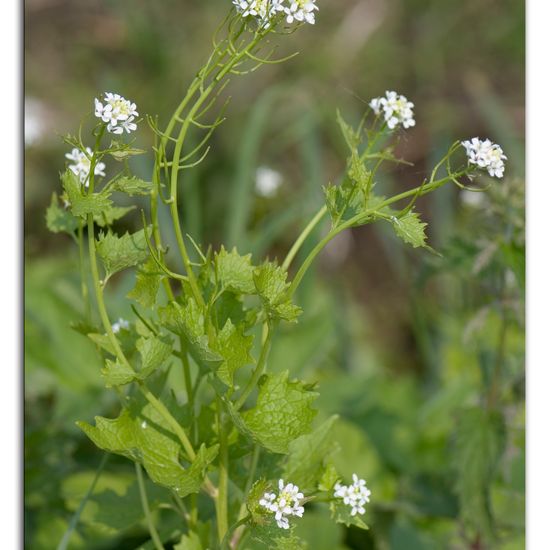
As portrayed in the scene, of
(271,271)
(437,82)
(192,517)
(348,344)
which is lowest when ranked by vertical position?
(192,517)

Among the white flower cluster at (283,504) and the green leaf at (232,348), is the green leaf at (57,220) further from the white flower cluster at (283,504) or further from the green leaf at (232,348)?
the white flower cluster at (283,504)

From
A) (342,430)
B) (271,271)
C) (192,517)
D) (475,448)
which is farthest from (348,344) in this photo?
(271,271)

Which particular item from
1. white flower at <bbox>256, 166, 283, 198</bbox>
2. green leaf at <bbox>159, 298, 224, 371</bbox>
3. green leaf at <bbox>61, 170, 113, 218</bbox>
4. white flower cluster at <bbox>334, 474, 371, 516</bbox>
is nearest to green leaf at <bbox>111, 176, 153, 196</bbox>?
green leaf at <bbox>61, 170, 113, 218</bbox>

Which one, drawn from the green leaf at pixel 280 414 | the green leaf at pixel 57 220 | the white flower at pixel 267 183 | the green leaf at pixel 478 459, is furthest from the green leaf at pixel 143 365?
the white flower at pixel 267 183

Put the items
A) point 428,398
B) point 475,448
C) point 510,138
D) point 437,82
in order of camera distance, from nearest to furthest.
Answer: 1. point 475,448
2. point 428,398
3. point 510,138
4. point 437,82

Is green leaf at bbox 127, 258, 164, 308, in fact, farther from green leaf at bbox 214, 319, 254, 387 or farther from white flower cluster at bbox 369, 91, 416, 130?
white flower cluster at bbox 369, 91, 416, 130

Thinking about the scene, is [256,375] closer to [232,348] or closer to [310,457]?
[232,348]

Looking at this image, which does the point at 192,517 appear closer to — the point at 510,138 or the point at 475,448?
the point at 475,448
